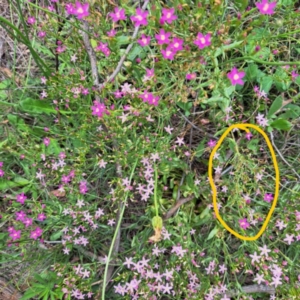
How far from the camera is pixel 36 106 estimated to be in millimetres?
2471

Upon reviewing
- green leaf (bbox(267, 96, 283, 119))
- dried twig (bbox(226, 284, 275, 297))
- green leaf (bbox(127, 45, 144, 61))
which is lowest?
dried twig (bbox(226, 284, 275, 297))

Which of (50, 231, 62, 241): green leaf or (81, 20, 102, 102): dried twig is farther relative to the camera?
(50, 231, 62, 241): green leaf

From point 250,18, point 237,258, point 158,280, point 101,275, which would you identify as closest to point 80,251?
point 101,275

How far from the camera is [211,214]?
2.29 m

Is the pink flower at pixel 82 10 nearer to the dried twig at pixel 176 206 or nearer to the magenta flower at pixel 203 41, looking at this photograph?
the magenta flower at pixel 203 41

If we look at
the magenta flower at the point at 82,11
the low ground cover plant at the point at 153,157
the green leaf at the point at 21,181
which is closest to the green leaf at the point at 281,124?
the low ground cover plant at the point at 153,157

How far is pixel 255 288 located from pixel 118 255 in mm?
842

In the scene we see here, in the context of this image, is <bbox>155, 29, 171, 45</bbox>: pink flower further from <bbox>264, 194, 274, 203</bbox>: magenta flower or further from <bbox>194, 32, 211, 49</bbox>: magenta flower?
<bbox>264, 194, 274, 203</bbox>: magenta flower

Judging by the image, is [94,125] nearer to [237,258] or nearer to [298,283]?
[237,258]

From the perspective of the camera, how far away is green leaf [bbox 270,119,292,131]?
221cm

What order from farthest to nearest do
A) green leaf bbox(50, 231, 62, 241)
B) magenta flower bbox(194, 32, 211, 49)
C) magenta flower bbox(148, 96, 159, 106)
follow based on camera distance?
green leaf bbox(50, 231, 62, 241)
magenta flower bbox(148, 96, 159, 106)
magenta flower bbox(194, 32, 211, 49)

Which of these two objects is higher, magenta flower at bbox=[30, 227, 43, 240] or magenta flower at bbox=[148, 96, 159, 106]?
magenta flower at bbox=[148, 96, 159, 106]

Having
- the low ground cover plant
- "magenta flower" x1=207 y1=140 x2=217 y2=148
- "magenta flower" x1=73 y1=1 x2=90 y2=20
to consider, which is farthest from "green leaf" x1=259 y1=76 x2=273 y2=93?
"magenta flower" x1=73 y1=1 x2=90 y2=20

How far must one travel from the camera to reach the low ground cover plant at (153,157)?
1952mm
